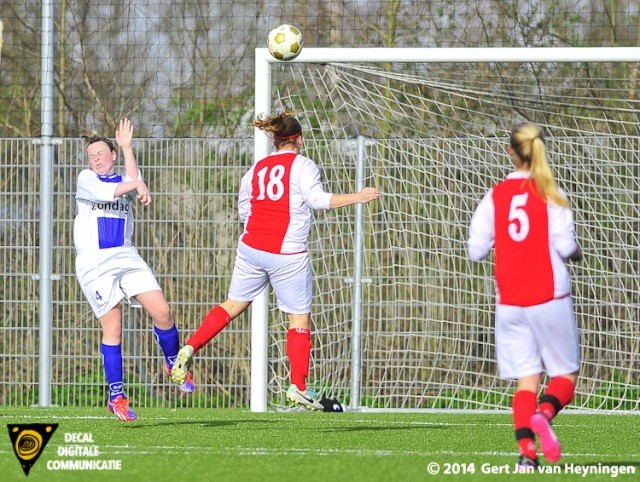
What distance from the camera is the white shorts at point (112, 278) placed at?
25.8 ft

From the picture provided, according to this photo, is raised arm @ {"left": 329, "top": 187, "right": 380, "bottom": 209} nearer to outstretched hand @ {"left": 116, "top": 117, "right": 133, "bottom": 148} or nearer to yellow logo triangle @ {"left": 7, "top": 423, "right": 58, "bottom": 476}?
outstretched hand @ {"left": 116, "top": 117, "right": 133, "bottom": 148}

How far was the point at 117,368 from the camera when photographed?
25.8ft

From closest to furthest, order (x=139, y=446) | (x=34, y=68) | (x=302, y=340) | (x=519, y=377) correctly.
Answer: (x=519, y=377), (x=139, y=446), (x=302, y=340), (x=34, y=68)

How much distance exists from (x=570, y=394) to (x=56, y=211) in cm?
635

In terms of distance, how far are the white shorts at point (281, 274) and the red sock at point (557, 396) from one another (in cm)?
231

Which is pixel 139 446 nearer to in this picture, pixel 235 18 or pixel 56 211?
pixel 56 211

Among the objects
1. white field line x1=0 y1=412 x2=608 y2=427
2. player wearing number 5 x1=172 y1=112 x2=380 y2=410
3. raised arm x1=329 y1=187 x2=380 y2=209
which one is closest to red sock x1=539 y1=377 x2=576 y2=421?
raised arm x1=329 y1=187 x2=380 y2=209

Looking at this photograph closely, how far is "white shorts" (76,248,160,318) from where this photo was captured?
25.8 feet

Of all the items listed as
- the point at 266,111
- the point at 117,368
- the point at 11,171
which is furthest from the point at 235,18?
the point at 117,368

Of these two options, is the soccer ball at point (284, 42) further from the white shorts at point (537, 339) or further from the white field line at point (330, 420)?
the white shorts at point (537, 339)

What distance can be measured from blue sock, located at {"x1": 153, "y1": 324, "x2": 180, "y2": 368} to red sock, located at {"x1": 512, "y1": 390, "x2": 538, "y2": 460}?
2943mm

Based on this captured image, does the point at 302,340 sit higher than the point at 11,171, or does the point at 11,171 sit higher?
the point at 11,171

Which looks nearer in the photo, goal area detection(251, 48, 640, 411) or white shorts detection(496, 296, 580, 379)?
white shorts detection(496, 296, 580, 379)

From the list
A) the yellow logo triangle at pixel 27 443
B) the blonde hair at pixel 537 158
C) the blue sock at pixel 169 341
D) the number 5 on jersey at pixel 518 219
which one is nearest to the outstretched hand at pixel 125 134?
the blue sock at pixel 169 341
